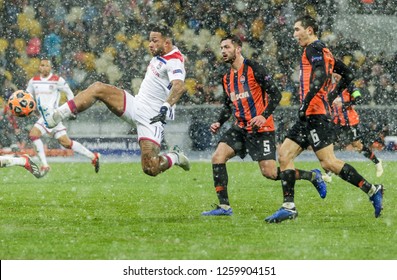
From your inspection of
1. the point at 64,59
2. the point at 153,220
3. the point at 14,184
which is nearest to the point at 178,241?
the point at 153,220

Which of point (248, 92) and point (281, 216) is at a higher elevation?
point (248, 92)

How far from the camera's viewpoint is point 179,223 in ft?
27.5

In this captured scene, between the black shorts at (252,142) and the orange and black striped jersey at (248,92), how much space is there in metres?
0.06

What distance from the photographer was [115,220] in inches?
341

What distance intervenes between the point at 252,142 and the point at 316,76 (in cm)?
122

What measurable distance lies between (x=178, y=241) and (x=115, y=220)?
5.65 ft

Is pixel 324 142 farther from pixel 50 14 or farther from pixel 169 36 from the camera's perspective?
pixel 50 14

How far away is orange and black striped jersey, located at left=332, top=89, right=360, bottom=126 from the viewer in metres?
14.8

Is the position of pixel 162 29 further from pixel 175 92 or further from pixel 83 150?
pixel 83 150

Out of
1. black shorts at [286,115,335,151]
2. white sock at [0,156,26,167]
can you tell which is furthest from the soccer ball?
black shorts at [286,115,335,151]

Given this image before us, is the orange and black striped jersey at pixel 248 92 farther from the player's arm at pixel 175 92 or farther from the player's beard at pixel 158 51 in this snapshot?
the player's beard at pixel 158 51

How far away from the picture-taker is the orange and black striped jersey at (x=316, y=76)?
26.8ft

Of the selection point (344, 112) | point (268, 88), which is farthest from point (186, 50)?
point (268, 88)

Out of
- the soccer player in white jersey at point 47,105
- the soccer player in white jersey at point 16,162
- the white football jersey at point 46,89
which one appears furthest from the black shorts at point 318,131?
the white football jersey at point 46,89
